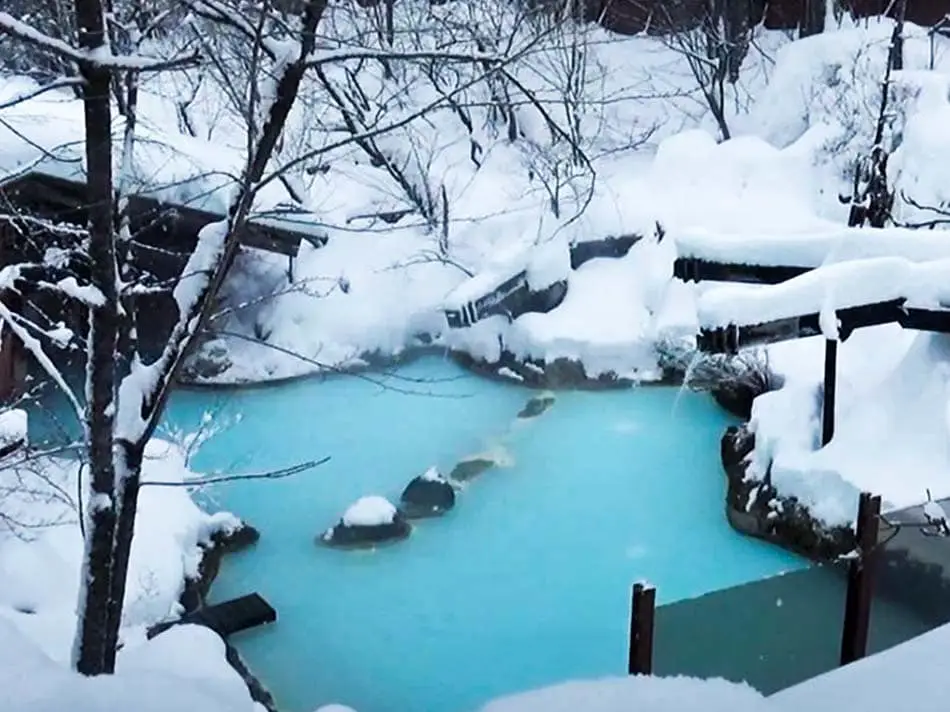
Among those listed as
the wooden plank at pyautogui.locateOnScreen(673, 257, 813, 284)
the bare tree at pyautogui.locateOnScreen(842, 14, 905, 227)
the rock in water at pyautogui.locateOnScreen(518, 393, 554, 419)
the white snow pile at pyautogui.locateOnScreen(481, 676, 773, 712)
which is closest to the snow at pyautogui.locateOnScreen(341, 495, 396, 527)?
the rock in water at pyautogui.locateOnScreen(518, 393, 554, 419)

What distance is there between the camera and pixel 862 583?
13.8 feet

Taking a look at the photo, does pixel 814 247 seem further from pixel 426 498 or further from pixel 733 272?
pixel 426 498

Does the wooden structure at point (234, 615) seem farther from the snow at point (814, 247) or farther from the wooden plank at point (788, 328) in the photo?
the snow at point (814, 247)

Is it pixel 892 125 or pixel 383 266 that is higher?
pixel 892 125

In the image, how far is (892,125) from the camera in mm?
13648

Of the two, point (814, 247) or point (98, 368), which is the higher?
point (98, 368)

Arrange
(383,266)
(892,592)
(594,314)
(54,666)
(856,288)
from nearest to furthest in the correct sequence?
(54,666) → (892,592) → (856,288) → (594,314) → (383,266)

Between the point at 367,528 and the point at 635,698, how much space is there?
7468 mm

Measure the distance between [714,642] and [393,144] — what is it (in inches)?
452

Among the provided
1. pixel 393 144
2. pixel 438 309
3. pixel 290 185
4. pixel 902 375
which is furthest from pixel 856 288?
pixel 393 144

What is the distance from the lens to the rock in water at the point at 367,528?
9.08 m

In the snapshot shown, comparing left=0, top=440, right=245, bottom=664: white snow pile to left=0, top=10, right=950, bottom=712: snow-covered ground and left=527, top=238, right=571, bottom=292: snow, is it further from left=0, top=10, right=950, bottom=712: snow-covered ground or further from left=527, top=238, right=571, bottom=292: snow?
left=527, top=238, right=571, bottom=292: snow

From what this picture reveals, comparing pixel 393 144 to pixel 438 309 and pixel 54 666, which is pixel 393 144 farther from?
pixel 54 666

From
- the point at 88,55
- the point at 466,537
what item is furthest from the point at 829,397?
the point at 88,55
